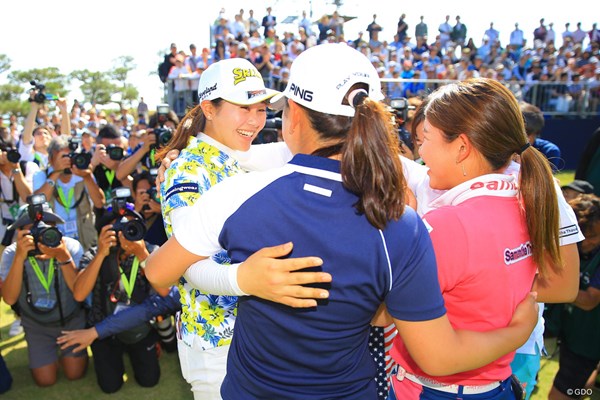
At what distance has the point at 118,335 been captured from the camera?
4.16m

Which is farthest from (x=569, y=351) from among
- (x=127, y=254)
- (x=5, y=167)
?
(x=5, y=167)

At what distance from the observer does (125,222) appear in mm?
3471

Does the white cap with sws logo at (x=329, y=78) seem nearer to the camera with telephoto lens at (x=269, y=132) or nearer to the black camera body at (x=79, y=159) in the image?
the camera with telephoto lens at (x=269, y=132)

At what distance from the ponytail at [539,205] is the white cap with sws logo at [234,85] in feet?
3.39

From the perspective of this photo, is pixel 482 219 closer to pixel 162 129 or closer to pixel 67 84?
pixel 162 129

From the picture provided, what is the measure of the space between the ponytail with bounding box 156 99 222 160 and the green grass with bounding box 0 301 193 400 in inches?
96.5

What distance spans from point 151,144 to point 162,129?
23 cm

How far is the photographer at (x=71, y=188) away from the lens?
528 cm

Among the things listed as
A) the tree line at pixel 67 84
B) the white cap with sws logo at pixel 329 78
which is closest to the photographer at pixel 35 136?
the white cap with sws logo at pixel 329 78

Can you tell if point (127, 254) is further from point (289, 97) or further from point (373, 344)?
point (289, 97)

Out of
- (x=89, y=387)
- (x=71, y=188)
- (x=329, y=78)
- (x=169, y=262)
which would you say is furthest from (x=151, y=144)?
(x=329, y=78)

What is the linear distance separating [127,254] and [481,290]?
336 cm

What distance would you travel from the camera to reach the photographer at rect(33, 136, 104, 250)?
5281 mm

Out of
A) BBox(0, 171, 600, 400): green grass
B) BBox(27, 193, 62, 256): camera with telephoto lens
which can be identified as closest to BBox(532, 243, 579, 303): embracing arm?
BBox(0, 171, 600, 400): green grass
